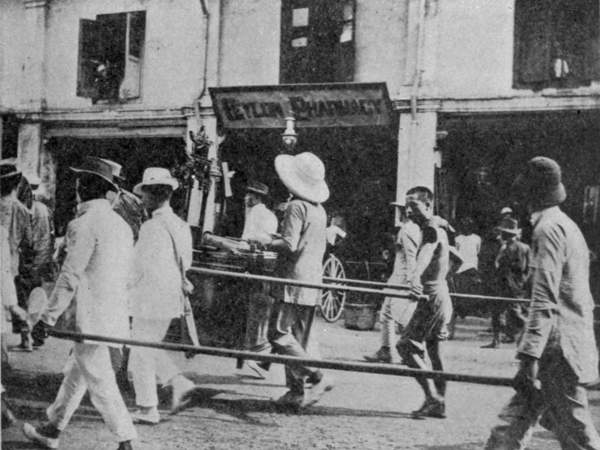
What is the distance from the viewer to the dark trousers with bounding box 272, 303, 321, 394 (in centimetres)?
443

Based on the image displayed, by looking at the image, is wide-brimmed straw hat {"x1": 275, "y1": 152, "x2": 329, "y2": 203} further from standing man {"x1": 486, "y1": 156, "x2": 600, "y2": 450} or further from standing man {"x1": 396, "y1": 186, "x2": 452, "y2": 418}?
standing man {"x1": 486, "y1": 156, "x2": 600, "y2": 450}

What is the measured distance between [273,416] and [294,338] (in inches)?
21.3

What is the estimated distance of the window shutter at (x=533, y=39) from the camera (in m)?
8.80

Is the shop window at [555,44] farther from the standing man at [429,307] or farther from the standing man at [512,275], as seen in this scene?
the standing man at [429,307]

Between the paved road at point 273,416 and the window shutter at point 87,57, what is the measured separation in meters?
5.12

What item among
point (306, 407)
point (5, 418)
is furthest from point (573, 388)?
point (5, 418)

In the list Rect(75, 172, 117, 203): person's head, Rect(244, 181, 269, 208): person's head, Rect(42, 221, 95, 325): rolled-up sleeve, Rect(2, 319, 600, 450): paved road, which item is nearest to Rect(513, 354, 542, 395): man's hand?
Rect(2, 319, 600, 450): paved road

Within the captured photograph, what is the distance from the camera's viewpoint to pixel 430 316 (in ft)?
14.9

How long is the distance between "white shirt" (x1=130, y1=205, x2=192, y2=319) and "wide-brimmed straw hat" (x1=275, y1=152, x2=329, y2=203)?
0.84 meters

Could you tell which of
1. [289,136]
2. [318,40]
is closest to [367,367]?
[289,136]

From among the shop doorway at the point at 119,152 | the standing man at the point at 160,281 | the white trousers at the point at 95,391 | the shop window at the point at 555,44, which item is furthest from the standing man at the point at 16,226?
the shop window at the point at 555,44

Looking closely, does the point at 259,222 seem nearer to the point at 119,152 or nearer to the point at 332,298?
the point at 332,298

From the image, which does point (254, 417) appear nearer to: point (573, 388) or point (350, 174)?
point (573, 388)

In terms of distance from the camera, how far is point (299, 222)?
463cm
